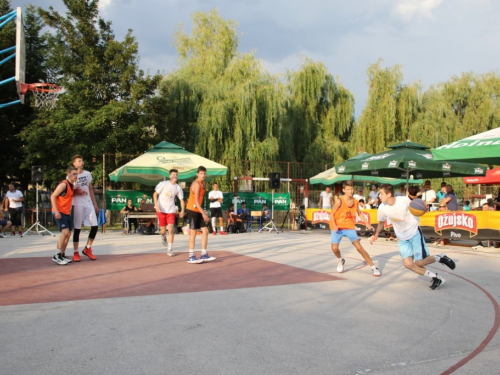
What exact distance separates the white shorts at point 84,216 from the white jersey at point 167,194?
7.76 feet

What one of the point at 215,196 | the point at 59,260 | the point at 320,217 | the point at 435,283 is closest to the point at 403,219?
the point at 435,283

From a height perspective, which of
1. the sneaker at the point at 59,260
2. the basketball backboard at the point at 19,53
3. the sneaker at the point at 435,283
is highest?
the basketball backboard at the point at 19,53

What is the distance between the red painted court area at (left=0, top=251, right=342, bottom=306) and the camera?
676 centimetres

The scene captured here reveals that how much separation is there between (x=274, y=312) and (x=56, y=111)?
2381 cm

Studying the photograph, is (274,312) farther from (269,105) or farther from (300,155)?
(300,155)

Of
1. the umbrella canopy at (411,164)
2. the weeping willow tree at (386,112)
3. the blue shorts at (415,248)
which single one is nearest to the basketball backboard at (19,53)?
the umbrella canopy at (411,164)

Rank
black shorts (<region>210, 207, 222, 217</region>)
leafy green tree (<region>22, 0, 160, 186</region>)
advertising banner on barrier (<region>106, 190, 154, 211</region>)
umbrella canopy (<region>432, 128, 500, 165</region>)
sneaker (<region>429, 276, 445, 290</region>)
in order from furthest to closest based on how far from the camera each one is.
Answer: leafy green tree (<region>22, 0, 160, 186</region>) → advertising banner on barrier (<region>106, 190, 154, 211</region>) → black shorts (<region>210, 207, 222, 217</region>) → umbrella canopy (<region>432, 128, 500, 165</region>) → sneaker (<region>429, 276, 445, 290</region>)

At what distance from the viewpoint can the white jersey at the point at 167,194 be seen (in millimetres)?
12203

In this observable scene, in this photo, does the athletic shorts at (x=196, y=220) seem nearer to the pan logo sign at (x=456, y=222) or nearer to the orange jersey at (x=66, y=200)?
the orange jersey at (x=66, y=200)

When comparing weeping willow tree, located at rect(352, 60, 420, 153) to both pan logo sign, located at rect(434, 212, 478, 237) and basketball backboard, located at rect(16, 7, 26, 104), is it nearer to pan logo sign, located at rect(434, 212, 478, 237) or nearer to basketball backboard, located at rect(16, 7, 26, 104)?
pan logo sign, located at rect(434, 212, 478, 237)

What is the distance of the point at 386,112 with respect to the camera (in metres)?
29.6

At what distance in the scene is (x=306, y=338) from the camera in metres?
4.77

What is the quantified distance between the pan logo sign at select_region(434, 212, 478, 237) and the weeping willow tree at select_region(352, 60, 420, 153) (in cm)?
1514

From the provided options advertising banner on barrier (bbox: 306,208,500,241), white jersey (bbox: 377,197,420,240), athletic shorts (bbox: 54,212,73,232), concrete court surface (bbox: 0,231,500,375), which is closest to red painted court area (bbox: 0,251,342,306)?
concrete court surface (bbox: 0,231,500,375)
